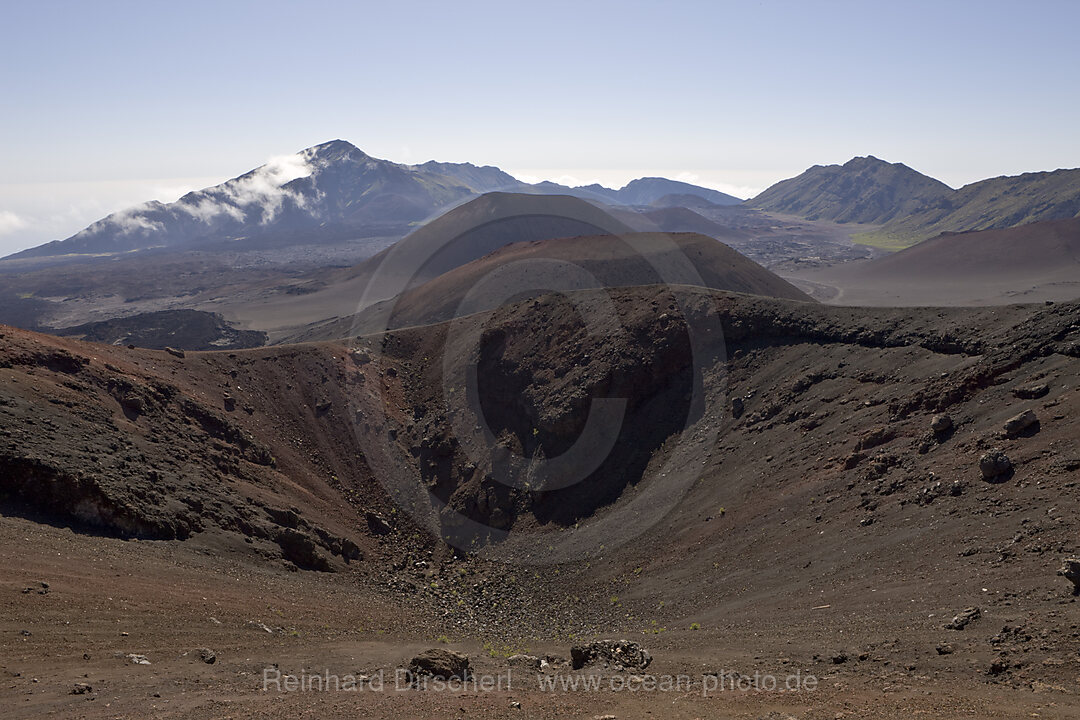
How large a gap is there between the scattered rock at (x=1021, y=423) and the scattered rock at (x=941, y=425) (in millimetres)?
1568

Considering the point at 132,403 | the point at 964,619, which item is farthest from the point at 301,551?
the point at 964,619

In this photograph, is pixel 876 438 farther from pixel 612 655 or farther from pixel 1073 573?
pixel 612 655

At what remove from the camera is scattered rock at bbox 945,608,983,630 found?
11.0m

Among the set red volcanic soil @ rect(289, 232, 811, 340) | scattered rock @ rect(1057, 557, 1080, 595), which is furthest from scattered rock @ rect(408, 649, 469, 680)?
red volcanic soil @ rect(289, 232, 811, 340)

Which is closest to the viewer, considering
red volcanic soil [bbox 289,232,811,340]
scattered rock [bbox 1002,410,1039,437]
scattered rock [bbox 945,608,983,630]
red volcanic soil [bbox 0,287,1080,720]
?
red volcanic soil [bbox 0,287,1080,720]

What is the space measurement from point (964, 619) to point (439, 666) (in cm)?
887

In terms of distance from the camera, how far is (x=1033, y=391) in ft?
57.1

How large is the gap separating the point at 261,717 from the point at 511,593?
40.8 feet

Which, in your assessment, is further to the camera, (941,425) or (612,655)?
(941,425)

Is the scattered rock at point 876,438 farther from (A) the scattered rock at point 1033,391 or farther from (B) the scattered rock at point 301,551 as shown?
(B) the scattered rock at point 301,551

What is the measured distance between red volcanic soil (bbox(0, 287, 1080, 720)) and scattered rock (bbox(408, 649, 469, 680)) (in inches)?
→ 24.3

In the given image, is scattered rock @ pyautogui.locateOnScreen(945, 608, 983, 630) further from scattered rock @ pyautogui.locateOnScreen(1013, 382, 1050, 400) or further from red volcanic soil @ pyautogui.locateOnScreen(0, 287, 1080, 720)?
scattered rock @ pyautogui.locateOnScreen(1013, 382, 1050, 400)

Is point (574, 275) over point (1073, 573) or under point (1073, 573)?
over

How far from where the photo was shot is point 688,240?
6406 centimetres
